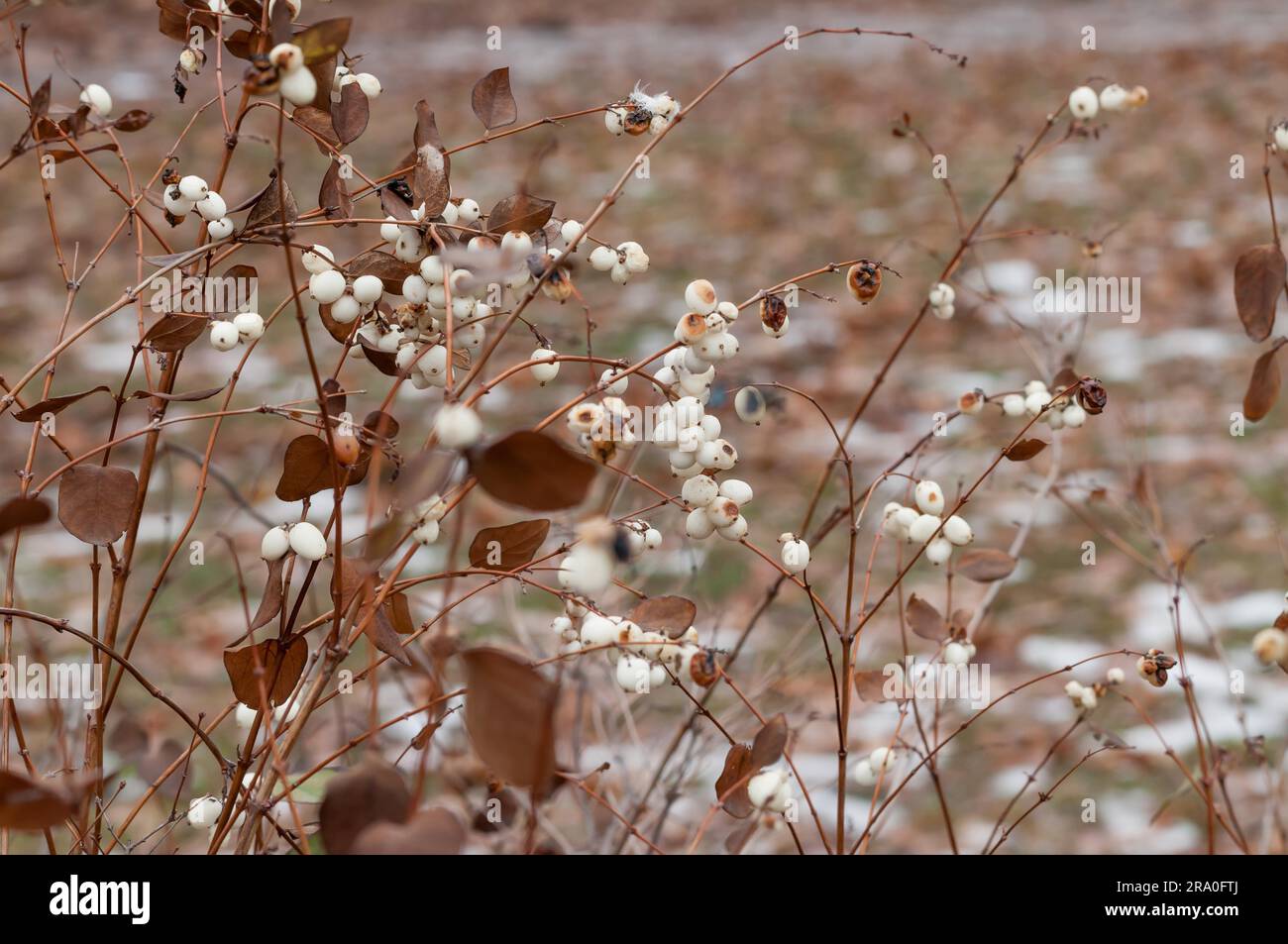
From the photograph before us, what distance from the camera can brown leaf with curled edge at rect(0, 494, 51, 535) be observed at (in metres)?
0.59

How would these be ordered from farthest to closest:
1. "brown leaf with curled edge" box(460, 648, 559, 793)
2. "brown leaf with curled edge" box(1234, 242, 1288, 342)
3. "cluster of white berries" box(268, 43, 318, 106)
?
1. "brown leaf with curled edge" box(1234, 242, 1288, 342)
2. "cluster of white berries" box(268, 43, 318, 106)
3. "brown leaf with curled edge" box(460, 648, 559, 793)

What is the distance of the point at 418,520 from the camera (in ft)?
2.18

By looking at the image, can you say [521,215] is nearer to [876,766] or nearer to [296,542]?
[296,542]

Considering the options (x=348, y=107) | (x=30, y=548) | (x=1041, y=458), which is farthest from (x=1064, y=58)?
(x=348, y=107)

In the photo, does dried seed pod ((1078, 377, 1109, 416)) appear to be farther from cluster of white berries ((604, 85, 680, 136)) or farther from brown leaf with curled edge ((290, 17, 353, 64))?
brown leaf with curled edge ((290, 17, 353, 64))

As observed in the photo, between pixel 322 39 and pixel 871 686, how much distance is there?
2.13 feet

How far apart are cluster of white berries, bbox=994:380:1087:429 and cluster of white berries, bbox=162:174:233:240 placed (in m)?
0.60

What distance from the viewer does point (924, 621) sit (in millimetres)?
1038

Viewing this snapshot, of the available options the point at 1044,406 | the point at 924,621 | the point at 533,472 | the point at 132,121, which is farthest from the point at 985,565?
the point at 132,121

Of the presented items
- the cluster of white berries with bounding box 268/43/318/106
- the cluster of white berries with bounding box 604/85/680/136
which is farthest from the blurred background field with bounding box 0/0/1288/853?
the cluster of white berries with bounding box 268/43/318/106

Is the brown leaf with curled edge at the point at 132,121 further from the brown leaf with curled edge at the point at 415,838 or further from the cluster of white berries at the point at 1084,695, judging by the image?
the cluster of white berries at the point at 1084,695

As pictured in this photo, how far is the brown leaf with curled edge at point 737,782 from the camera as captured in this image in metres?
0.81

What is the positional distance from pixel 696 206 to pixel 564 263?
4.54 m
